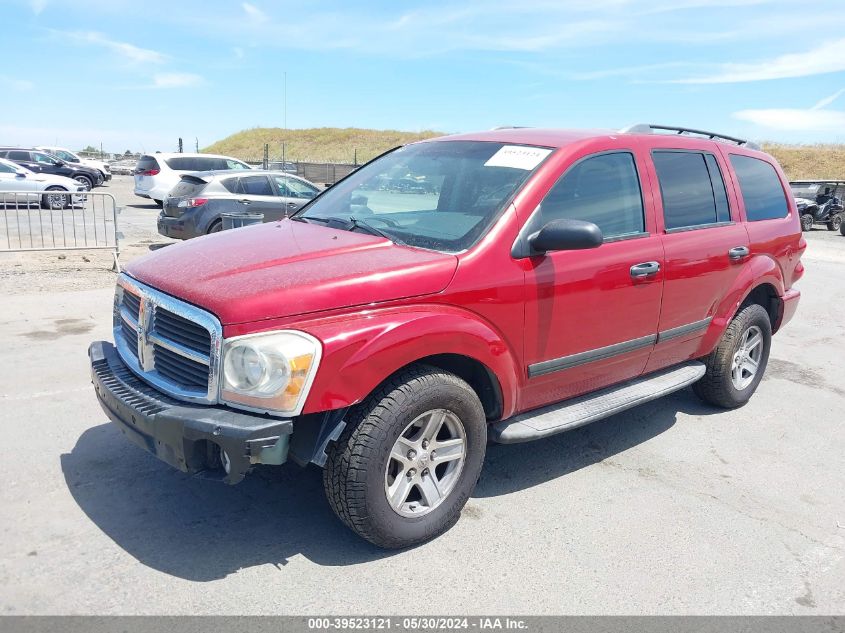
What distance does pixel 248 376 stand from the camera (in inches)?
111

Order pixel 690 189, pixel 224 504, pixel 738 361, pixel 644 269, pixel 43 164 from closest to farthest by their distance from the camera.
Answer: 1. pixel 224 504
2. pixel 644 269
3. pixel 690 189
4. pixel 738 361
5. pixel 43 164

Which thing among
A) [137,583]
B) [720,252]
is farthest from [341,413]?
[720,252]

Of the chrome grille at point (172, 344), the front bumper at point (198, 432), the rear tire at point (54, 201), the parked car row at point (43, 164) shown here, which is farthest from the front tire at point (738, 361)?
the parked car row at point (43, 164)

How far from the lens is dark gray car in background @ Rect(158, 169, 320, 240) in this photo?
11812 millimetres

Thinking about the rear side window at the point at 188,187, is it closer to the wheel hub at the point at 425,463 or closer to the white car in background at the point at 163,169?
the white car in background at the point at 163,169

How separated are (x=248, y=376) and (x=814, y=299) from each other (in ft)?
32.6

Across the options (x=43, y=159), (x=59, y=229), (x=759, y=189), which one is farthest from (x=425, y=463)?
(x=43, y=159)

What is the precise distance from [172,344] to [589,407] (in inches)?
89.2

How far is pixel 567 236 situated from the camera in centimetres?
340

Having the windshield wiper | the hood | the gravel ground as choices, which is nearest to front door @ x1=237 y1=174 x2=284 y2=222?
the gravel ground

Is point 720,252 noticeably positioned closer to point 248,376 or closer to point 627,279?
point 627,279

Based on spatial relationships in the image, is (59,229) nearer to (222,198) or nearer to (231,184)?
(231,184)

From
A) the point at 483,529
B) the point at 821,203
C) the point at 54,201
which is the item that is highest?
the point at 821,203

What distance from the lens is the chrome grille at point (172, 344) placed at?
113 inches
